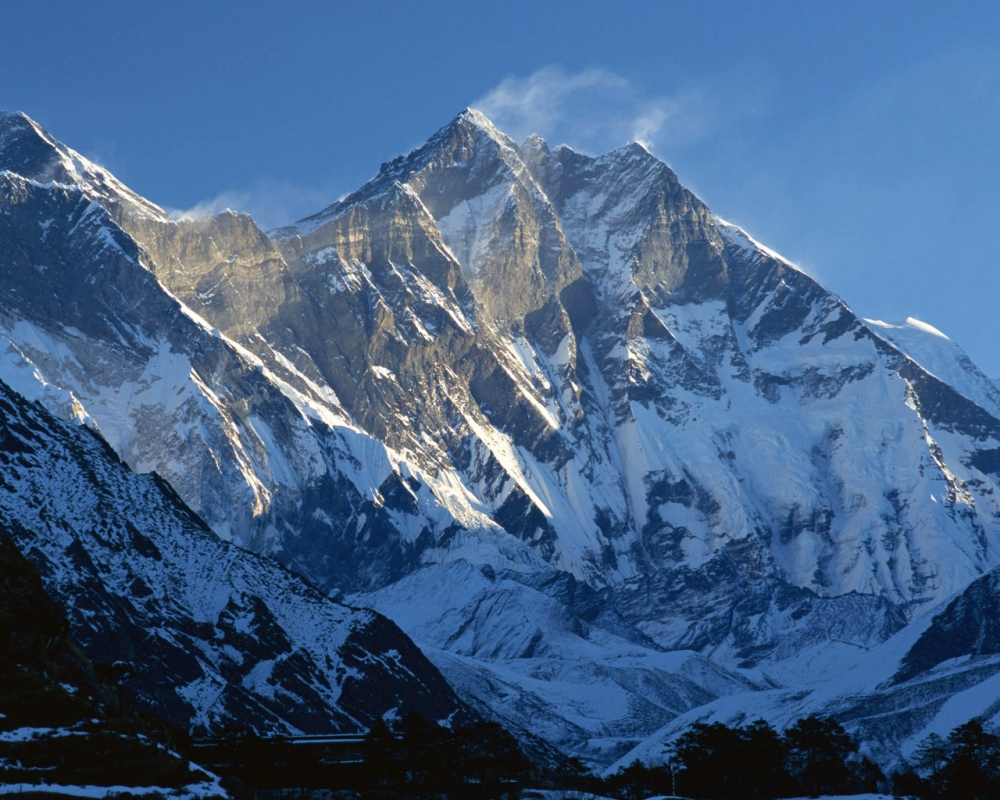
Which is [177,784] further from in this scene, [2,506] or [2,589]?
[2,506]

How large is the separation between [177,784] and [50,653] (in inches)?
577

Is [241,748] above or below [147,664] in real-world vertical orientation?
below

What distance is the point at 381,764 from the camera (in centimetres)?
13538

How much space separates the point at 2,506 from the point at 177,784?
120 meters

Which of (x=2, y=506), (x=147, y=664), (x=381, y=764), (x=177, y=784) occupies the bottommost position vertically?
(x=177, y=784)

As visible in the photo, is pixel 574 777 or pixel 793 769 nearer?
pixel 793 769

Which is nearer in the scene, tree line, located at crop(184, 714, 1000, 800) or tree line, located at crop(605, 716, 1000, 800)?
tree line, located at crop(184, 714, 1000, 800)

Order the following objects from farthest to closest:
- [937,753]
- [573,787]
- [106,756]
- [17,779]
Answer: [937,753]
[573,787]
[106,756]
[17,779]

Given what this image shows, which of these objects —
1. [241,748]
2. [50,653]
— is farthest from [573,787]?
[50,653]

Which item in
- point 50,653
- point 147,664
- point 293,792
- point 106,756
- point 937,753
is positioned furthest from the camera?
point 147,664

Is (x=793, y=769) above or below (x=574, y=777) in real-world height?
below

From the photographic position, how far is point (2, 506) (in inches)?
7781

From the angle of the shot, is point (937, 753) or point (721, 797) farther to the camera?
point (937, 753)

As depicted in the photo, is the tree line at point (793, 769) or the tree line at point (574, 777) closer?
the tree line at point (574, 777)
